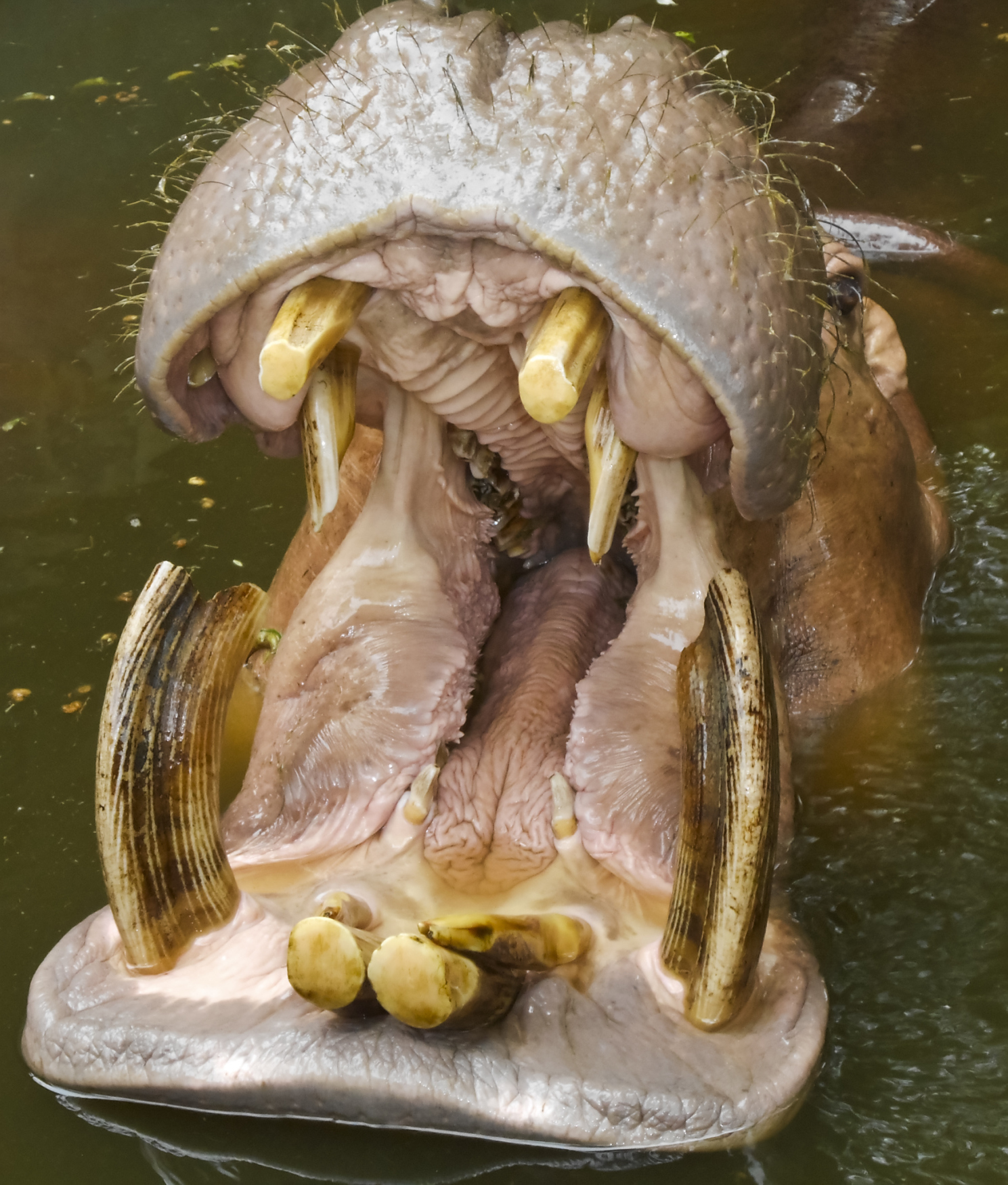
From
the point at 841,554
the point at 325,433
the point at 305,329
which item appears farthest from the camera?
the point at 841,554

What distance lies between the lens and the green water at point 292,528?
192 centimetres

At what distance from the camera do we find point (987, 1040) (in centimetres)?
203

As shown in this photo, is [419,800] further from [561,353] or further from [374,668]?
[561,353]

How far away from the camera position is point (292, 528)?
3.44m

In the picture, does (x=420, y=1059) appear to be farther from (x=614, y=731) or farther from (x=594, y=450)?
(x=594, y=450)

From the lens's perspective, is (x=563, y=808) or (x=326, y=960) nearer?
(x=326, y=960)

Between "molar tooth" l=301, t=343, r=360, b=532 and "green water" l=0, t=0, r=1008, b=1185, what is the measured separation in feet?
2.67

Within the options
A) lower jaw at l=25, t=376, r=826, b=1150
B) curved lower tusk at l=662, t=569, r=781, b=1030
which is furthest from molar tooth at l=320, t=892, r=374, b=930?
curved lower tusk at l=662, t=569, r=781, b=1030

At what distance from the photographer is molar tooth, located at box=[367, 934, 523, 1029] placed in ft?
5.32

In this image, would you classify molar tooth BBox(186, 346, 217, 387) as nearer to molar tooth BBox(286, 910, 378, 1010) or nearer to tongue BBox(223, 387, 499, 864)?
tongue BBox(223, 387, 499, 864)

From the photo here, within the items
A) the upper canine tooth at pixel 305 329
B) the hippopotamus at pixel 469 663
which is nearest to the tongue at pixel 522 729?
the hippopotamus at pixel 469 663

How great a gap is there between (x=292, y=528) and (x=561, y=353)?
1886 millimetres

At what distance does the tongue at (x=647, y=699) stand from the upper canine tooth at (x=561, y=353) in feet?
1.55

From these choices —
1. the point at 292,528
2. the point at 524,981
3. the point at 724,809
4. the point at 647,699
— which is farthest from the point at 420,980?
the point at 292,528
